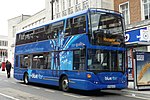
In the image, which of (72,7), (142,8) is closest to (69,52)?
(142,8)

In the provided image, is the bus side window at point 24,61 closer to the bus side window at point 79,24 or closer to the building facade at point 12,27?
the bus side window at point 79,24

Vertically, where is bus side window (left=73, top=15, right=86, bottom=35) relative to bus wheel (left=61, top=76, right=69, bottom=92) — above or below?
above

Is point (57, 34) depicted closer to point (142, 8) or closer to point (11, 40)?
point (142, 8)

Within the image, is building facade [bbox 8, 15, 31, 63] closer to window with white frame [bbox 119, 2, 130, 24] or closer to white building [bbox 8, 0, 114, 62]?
white building [bbox 8, 0, 114, 62]

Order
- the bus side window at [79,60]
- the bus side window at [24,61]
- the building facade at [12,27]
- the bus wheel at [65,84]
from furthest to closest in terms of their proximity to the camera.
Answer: the building facade at [12,27]
the bus side window at [24,61]
the bus wheel at [65,84]
the bus side window at [79,60]

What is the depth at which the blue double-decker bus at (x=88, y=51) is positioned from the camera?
14.0 m

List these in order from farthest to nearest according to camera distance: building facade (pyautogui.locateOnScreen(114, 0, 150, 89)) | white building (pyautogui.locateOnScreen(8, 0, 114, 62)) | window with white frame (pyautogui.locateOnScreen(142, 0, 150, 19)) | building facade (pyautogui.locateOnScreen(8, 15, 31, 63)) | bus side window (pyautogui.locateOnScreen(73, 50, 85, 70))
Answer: building facade (pyautogui.locateOnScreen(8, 15, 31, 63)) → white building (pyautogui.locateOnScreen(8, 0, 114, 62)) → window with white frame (pyautogui.locateOnScreen(142, 0, 150, 19)) → building facade (pyautogui.locateOnScreen(114, 0, 150, 89)) → bus side window (pyautogui.locateOnScreen(73, 50, 85, 70))

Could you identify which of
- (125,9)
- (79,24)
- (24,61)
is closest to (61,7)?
(125,9)

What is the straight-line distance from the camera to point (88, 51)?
13.9 m

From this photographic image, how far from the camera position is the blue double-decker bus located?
45.9 feet

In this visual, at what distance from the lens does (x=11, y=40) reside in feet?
252

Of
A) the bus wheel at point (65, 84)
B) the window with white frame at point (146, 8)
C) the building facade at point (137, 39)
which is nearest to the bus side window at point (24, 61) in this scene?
the bus wheel at point (65, 84)

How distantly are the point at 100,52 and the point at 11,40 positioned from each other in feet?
213

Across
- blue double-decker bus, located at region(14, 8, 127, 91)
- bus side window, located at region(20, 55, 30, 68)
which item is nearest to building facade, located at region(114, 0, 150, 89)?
blue double-decker bus, located at region(14, 8, 127, 91)
